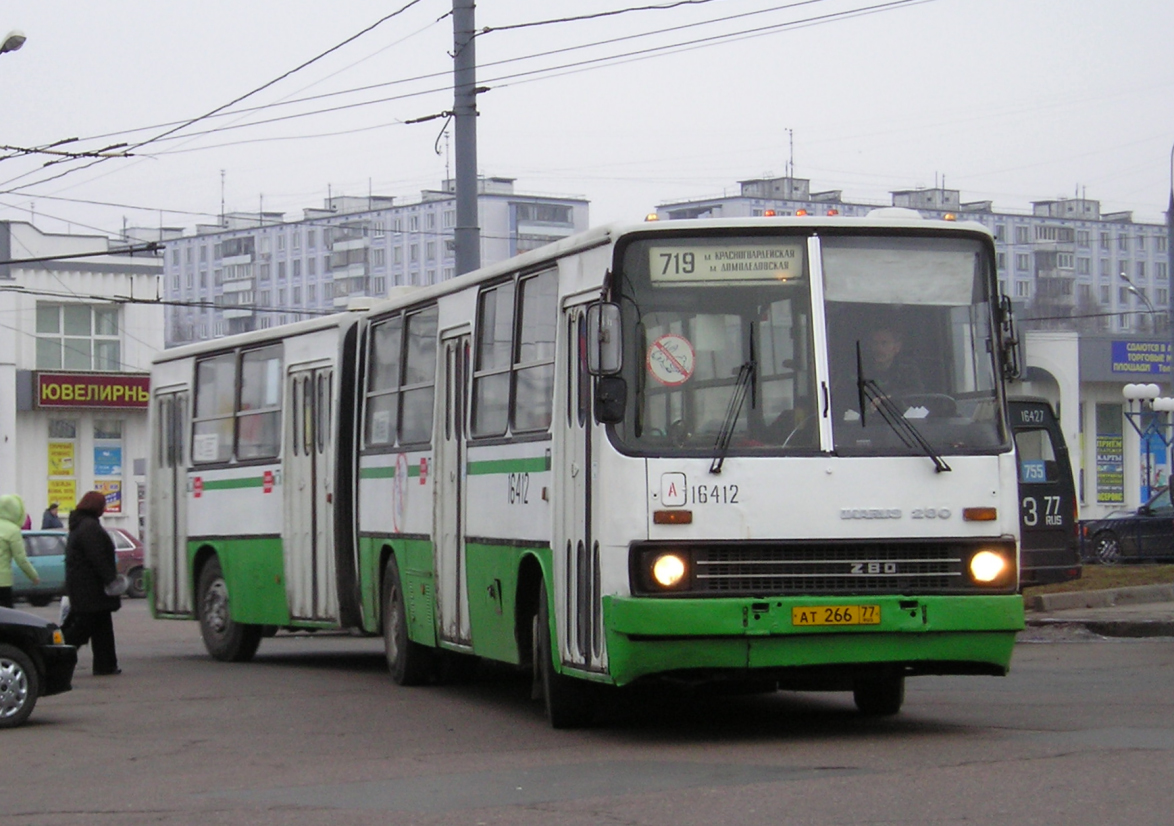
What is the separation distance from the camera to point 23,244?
5016 cm

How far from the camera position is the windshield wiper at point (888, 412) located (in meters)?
10.9

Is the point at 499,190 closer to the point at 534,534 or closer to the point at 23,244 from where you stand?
the point at 23,244

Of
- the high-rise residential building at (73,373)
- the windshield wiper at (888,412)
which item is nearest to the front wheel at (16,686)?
the windshield wiper at (888,412)

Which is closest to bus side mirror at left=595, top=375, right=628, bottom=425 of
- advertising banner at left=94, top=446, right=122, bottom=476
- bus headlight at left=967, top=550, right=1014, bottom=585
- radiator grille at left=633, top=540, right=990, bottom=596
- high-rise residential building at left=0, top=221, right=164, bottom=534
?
radiator grille at left=633, top=540, right=990, bottom=596

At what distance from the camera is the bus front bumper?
1048 centimetres

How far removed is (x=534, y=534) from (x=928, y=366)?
2.64m

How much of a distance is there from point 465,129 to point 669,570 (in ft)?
34.4

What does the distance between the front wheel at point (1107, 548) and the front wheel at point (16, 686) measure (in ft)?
93.4

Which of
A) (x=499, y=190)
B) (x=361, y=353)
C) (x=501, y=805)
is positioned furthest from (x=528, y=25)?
(x=499, y=190)

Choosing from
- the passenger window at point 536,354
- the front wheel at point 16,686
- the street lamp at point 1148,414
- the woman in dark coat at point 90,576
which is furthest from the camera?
the street lamp at point 1148,414

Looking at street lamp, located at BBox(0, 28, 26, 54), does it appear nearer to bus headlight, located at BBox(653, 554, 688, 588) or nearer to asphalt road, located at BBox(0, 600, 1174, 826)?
asphalt road, located at BBox(0, 600, 1174, 826)

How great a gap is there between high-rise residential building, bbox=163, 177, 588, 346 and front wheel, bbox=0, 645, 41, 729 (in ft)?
346

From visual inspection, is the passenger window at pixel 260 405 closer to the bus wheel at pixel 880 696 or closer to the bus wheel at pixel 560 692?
the bus wheel at pixel 560 692

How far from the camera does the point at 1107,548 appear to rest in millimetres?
38688
